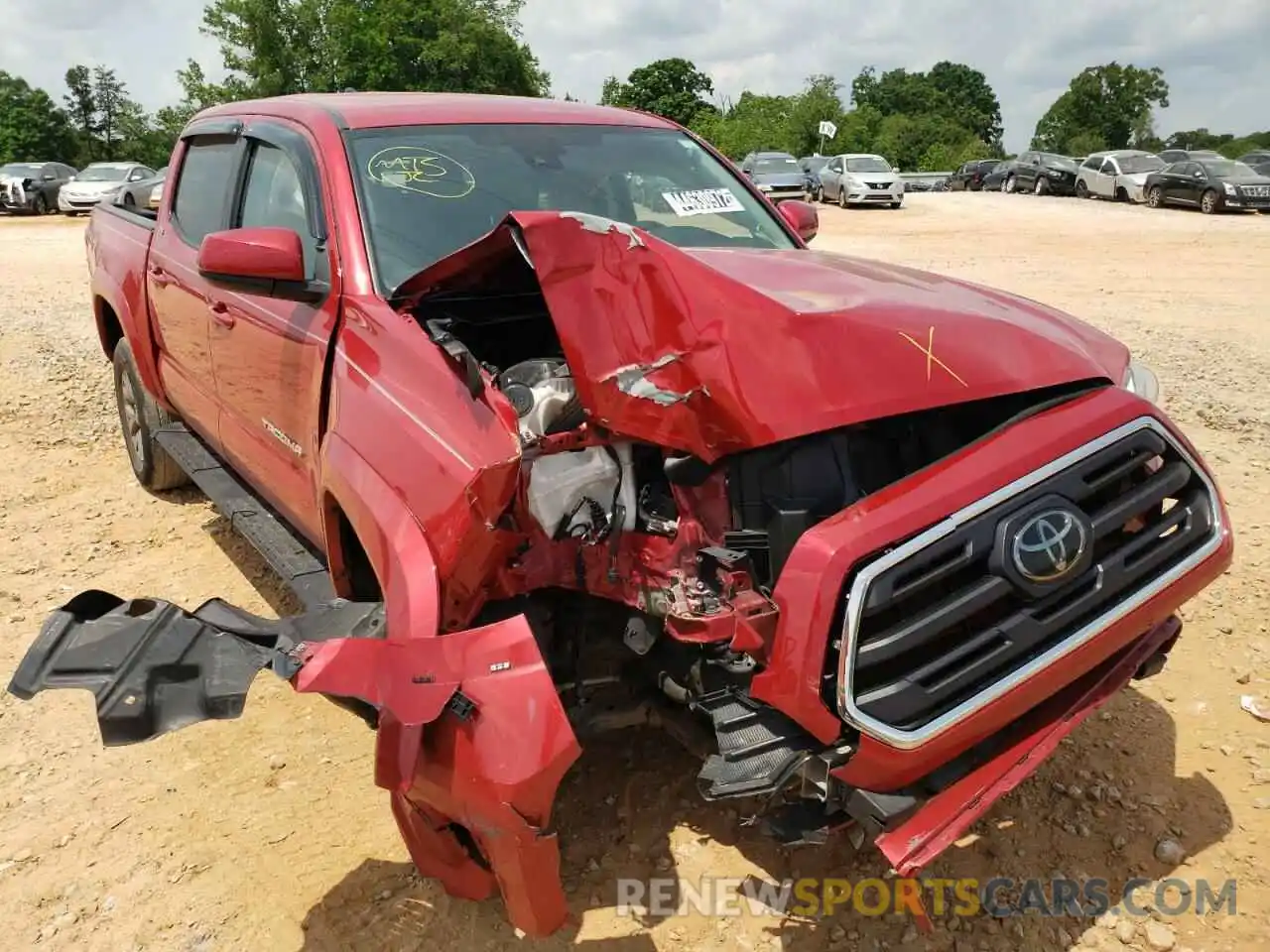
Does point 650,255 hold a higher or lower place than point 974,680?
higher

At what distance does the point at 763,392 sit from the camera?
211cm

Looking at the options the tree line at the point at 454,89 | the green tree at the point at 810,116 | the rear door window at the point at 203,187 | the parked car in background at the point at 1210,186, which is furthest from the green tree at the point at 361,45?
the rear door window at the point at 203,187

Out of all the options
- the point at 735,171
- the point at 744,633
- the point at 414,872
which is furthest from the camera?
the point at 735,171

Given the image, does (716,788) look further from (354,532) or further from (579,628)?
(354,532)

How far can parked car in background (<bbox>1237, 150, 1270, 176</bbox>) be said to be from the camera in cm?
2614

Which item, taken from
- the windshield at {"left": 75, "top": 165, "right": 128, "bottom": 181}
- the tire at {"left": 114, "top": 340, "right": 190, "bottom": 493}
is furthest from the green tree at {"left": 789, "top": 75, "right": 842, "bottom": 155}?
the tire at {"left": 114, "top": 340, "right": 190, "bottom": 493}

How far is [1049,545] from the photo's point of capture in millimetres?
2109

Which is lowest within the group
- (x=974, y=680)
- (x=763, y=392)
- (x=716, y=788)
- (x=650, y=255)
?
(x=716, y=788)

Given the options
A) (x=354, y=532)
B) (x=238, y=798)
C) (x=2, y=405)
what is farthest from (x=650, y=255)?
(x=2, y=405)

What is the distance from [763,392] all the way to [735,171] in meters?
2.28

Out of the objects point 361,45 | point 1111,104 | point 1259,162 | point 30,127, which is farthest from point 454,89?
point 1111,104

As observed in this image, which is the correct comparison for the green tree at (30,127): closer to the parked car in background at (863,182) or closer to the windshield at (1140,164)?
the parked car in background at (863,182)

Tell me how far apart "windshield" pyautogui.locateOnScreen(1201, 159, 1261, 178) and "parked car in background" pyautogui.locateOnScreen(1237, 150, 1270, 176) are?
186 centimetres

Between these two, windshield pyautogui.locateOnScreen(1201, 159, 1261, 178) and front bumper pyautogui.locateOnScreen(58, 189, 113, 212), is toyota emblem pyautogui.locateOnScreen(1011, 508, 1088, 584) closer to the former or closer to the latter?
windshield pyautogui.locateOnScreen(1201, 159, 1261, 178)
